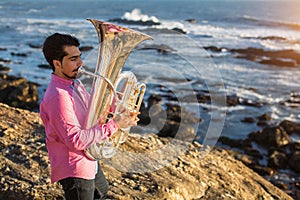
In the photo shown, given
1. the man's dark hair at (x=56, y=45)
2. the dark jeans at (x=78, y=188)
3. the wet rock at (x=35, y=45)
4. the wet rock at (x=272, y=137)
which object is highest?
the man's dark hair at (x=56, y=45)

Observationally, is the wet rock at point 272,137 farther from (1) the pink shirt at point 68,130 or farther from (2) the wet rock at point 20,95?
(1) the pink shirt at point 68,130

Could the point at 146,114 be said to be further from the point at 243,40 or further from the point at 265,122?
the point at 243,40

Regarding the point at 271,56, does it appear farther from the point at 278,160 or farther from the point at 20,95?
the point at 20,95

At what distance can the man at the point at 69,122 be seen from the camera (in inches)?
93.4

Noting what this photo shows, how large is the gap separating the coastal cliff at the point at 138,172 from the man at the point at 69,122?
135 centimetres

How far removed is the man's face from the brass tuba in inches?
2.4

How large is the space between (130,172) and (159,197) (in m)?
0.66

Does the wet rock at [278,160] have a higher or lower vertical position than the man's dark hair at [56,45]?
lower

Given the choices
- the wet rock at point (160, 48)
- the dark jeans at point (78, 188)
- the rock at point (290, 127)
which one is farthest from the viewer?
the wet rock at point (160, 48)

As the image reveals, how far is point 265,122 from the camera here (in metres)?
13.8

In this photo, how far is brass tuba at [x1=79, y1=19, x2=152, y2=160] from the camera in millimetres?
2617

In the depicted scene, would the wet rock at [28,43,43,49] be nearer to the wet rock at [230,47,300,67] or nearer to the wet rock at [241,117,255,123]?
the wet rock at [230,47,300,67]

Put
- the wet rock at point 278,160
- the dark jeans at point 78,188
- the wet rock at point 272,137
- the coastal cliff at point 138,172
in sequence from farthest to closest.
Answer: the wet rock at point 272,137, the wet rock at point 278,160, the coastal cliff at point 138,172, the dark jeans at point 78,188

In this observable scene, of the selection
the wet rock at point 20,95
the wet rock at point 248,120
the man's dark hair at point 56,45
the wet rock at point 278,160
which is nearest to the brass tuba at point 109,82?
the man's dark hair at point 56,45
